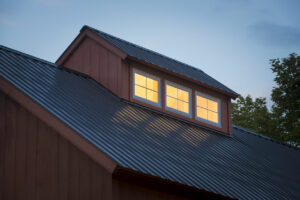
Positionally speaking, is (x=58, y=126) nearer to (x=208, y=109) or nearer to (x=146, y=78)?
(x=146, y=78)

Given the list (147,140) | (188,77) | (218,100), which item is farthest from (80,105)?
(218,100)

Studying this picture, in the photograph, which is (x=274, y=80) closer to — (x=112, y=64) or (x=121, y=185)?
(x=112, y=64)

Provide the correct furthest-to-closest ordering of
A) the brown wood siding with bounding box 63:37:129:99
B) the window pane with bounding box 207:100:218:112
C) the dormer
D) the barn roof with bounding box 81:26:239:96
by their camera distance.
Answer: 1. the window pane with bounding box 207:100:218:112
2. the barn roof with bounding box 81:26:239:96
3. the dormer
4. the brown wood siding with bounding box 63:37:129:99

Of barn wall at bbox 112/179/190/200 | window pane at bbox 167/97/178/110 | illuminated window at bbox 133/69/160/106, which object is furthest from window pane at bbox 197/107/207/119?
barn wall at bbox 112/179/190/200

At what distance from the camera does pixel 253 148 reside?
76.3 ft

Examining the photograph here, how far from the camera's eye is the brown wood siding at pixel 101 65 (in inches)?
811

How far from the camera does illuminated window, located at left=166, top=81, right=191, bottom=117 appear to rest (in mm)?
21855

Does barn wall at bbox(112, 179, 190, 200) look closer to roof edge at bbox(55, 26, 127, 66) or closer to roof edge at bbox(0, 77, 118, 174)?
roof edge at bbox(0, 77, 118, 174)

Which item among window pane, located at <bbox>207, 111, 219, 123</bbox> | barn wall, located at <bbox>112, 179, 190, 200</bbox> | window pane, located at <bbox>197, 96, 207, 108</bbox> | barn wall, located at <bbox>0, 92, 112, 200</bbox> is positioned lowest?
barn wall, located at <bbox>112, 179, 190, 200</bbox>

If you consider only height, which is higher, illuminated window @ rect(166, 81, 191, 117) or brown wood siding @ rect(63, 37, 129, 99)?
brown wood siding @ rect(63, 37, 129, 99)

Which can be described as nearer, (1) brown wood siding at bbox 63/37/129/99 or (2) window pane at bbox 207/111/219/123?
(1) brown wood siding at bbox 63/37/129/99

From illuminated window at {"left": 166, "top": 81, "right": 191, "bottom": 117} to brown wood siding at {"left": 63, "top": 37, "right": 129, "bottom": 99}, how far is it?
1.94 meters

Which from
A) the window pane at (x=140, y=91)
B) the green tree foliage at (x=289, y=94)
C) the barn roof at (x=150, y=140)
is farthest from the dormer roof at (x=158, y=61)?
the green tree foliage at (x=289, y=94)

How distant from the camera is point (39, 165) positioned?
14.7 meters
